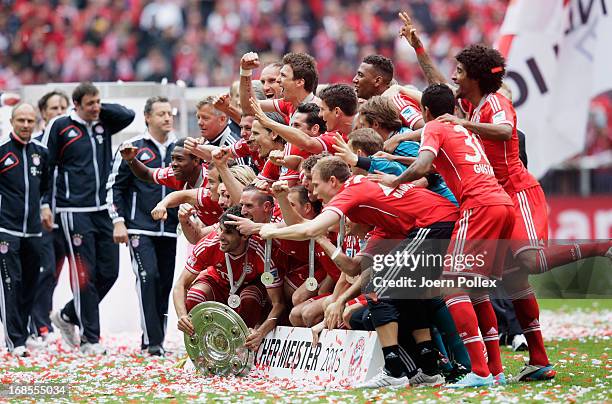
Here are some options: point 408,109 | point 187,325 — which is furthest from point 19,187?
point 408,109

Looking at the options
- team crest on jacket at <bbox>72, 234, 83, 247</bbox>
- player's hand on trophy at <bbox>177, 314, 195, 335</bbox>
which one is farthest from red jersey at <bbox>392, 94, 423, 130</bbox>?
team crest on jacket at <bbox>72, 234, 83, 247</bbox>

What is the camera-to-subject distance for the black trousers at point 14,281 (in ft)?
37.1

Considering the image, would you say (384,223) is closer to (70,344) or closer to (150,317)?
(150,317)

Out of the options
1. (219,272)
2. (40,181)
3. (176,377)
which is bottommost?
(176,377)

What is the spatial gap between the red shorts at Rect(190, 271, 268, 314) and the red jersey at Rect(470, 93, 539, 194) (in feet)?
6.97

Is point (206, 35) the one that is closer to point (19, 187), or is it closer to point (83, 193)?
A: point (83, 193)

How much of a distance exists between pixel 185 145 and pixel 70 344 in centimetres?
312

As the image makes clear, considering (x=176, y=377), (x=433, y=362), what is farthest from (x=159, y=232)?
(x=433, y=362)

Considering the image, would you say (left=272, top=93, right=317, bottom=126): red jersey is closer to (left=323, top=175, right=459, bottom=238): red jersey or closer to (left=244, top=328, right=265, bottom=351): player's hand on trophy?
(left=244, top=328, right=265, bottom=351): player's hand on trophy

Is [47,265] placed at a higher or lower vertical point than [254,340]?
higher

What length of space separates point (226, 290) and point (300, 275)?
2.39ft

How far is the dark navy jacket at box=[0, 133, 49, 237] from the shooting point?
1150 cm

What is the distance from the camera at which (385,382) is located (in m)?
7.70

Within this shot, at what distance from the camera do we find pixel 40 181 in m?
11.9
